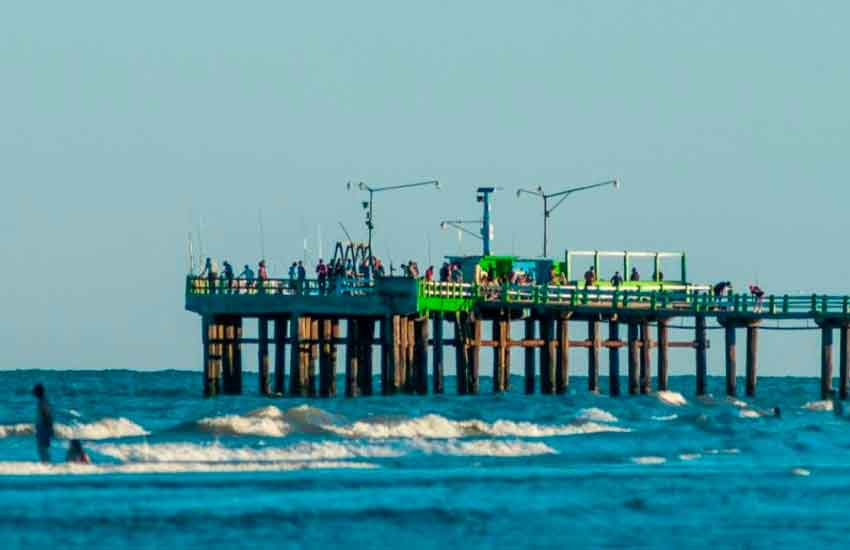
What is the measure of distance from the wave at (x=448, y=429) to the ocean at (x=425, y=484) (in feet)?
0.29

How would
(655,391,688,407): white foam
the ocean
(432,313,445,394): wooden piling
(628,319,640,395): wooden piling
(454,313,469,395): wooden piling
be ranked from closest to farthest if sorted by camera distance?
the ocean < (655,391,688,407): white foam < (432,313,445,394): wooden piling < (454,313,469,395): wooden piling < (628,319,640,395): wooden piling

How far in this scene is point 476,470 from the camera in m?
33.7

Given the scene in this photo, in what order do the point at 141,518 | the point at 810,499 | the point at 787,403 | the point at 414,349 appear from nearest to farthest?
the point at 141,518 < the point at 810,499 < the point at 414,349 < the point at 787,403

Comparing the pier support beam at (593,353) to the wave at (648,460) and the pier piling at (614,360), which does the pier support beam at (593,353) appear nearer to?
the pier piling at (614,360)

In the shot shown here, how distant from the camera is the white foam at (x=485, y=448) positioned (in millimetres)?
38344

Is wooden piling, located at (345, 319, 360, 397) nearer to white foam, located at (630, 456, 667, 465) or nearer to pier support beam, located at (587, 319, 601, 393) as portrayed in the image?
pier support beam, located at (587, 319, 601, 393)

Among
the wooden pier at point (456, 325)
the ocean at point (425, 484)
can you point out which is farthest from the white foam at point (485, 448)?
the wooden pier at point (456, 325)

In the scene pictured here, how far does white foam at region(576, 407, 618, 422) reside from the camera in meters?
51.3

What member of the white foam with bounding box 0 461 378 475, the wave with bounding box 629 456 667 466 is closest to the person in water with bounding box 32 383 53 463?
the white foam with bounding box 0 461 378 475

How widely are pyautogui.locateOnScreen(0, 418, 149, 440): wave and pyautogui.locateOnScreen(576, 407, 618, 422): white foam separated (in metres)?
10.9

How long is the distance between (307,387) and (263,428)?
23.7 metres

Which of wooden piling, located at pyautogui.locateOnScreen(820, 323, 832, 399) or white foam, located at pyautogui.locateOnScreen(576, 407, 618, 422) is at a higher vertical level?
wooden piling, located at pyautogui.locateOnScreen(820, 323, 832, 399)

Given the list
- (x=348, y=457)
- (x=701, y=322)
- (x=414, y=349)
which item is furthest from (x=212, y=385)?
(x=348, y=457)

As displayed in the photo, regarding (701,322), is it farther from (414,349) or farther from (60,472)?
(60,472)
